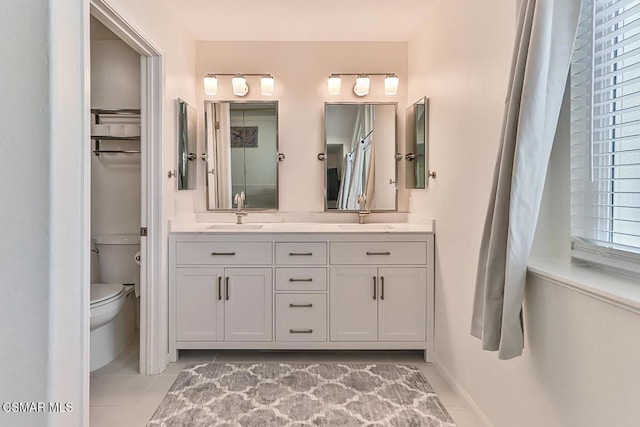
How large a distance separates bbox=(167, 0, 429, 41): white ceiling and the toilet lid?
192cm

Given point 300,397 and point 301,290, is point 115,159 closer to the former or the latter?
point 301,290

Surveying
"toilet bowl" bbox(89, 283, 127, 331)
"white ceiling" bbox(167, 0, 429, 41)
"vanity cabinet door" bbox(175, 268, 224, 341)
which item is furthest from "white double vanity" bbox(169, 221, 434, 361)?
"white ceiling" bbox(167, 0, 429, 41)

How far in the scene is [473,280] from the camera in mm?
2100

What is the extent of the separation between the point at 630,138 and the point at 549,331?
68 cm

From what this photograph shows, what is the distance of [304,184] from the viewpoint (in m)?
3.39

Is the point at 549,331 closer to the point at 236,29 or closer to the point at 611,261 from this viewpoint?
the point at 611,261

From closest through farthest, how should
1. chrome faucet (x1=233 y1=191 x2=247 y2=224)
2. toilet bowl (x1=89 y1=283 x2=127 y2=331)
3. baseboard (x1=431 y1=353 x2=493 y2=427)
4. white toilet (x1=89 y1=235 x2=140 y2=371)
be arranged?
baseboard (x1=431 y1=353 x2=493 y2=427)
toilet bowl (x1=89 y1=283 x2=127 y2=331)
white toilet (x1=89 y1=235 x2=140 y2=371)
chrome faucet (x1=233 y1=191 x2=247 y2=224)

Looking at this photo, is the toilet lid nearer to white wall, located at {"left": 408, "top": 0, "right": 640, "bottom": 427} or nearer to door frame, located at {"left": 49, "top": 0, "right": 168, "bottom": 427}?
door frame, located at {"left": 49, "top": 0, "right": 168, "bottom": 427}

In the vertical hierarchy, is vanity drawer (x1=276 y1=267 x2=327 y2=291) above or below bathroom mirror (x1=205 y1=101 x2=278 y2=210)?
below

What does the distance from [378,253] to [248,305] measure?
0.94m

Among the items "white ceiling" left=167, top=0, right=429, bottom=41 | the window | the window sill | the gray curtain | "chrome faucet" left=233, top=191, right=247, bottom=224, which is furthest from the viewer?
"chrome faucet" left=233, top=191, right=247, bottom=224

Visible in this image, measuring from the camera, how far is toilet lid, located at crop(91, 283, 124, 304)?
8.13 feet

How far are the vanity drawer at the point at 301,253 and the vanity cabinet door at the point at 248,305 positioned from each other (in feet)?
0.43

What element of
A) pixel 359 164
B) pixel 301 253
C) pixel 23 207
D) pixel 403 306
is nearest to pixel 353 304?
pixel 403 306
